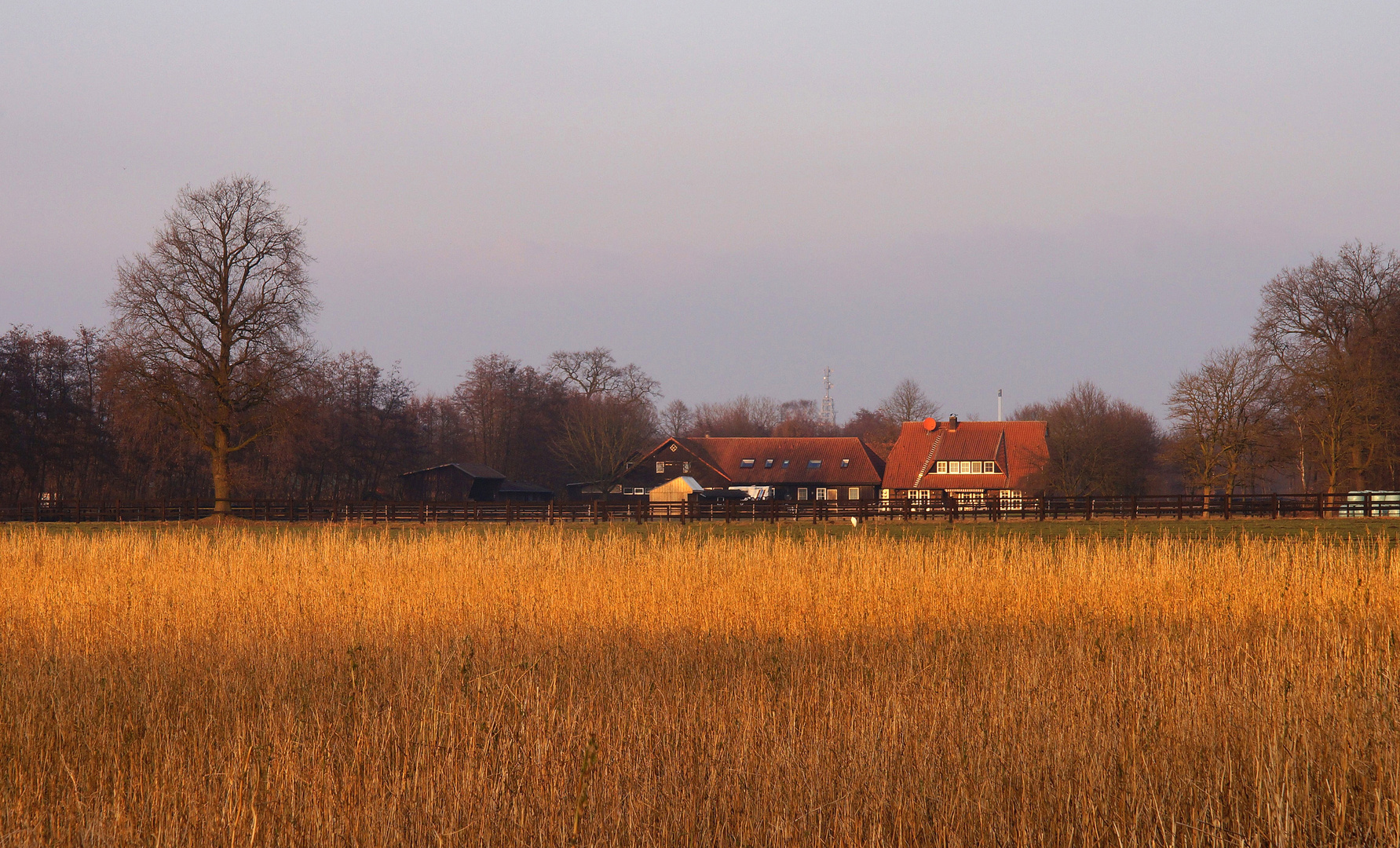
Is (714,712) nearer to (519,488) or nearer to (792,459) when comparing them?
(792,459)

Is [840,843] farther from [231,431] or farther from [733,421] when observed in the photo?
[733,421]

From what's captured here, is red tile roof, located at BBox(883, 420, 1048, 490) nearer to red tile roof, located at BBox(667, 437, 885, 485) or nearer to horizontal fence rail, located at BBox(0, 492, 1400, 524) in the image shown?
red tile roof, located at BBox(667, 437, 885, 485)

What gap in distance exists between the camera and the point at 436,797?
466 cm

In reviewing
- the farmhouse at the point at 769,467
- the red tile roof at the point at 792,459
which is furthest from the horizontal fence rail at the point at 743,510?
the red tile roof at the point at 792,459

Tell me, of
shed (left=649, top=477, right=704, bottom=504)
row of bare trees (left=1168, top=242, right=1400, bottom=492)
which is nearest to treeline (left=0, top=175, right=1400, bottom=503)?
row of bare trees (left=1168, top=242, right=1400, bottom=492)

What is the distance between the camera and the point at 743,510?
1522 inches

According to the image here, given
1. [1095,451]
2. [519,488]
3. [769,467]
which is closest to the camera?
[1095,451]

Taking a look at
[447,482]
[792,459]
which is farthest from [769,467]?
[447,482]

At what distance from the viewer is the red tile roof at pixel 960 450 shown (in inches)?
2425

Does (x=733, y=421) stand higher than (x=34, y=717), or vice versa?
(x=733, y=421)

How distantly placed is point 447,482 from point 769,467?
20.4 metres

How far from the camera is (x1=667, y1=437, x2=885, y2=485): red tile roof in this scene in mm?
67125

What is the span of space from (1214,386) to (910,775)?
144ft

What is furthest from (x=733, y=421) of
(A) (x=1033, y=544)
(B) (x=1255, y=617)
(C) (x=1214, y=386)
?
(B) (x=1255, y=617)
